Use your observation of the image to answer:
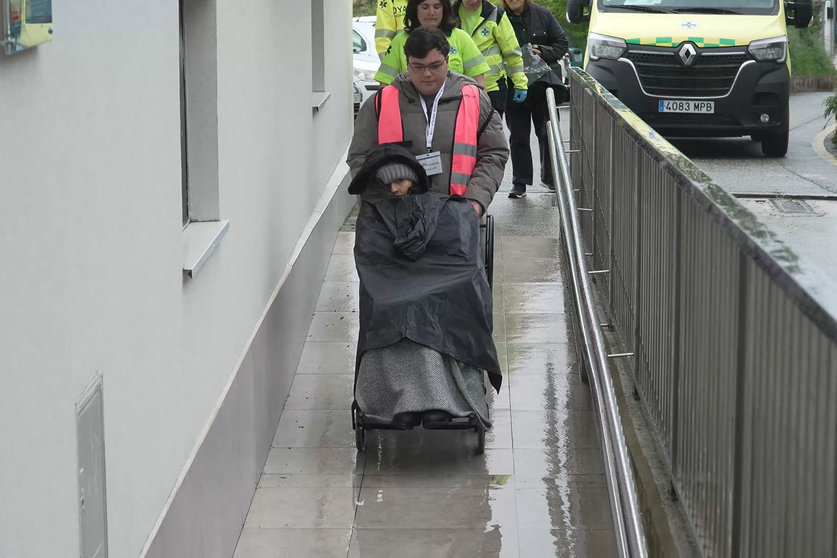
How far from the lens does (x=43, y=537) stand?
281 centimetres

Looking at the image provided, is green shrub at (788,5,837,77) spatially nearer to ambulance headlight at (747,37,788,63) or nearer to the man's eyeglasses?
ambulance headlight at (747,37,788,63)

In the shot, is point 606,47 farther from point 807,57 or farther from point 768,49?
point 807,57

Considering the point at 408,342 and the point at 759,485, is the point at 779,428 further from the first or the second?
the point at 408,342

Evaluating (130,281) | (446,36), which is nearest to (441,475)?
(130,281)

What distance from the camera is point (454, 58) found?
902cm

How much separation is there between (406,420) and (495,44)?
5.32 metres

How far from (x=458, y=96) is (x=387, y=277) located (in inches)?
43.6

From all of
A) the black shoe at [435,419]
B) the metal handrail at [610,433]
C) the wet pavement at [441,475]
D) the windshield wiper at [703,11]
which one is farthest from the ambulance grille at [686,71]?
the black shoe at [435,419]

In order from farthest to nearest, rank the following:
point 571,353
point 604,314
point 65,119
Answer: point 571,353 → point 604,314 → point 65,119

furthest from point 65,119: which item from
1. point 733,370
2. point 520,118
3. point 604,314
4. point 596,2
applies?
point 596,2

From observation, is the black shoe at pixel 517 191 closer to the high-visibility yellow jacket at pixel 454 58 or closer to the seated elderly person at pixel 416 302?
the high-visibility yellow jacket at pixel 454 58

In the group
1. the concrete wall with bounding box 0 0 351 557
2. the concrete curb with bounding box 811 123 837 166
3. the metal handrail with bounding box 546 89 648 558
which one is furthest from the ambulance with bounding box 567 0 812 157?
the metal handrail with bounding box 546 89 648 558

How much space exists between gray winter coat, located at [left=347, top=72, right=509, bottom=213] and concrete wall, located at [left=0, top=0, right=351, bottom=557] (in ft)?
1.49

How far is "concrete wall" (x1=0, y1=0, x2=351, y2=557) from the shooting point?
8.80 feet
